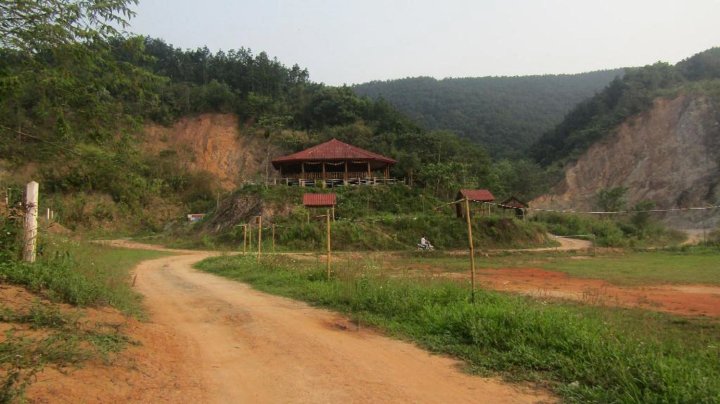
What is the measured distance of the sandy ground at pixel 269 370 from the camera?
448cm

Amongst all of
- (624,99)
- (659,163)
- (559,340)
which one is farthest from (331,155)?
(624,99)

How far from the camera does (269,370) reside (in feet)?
17.6

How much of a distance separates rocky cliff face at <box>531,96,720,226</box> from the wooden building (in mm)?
28117

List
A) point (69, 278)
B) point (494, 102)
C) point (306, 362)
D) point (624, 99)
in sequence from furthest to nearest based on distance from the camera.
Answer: point (494, 102) < point (624, 99) < point (69, 278) < point (306, 362)

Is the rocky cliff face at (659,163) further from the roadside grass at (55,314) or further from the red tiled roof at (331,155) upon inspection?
the roadside grass at (55,314)

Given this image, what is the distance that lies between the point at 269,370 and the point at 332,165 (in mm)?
38376

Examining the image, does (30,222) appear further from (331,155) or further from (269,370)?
(331,155)

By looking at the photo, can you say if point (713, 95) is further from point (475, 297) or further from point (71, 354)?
point (71, 354)

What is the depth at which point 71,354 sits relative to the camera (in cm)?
469

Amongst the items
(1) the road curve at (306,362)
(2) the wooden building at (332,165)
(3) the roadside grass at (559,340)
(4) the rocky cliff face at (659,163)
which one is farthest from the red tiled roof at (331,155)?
(1) the road curve at (306,362)

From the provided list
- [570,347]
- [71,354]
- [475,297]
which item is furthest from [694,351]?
[71,354]

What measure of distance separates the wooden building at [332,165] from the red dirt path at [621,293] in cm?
2690

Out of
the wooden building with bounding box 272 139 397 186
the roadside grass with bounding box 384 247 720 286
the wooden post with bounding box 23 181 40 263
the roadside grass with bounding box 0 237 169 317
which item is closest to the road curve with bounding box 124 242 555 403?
the roadside grass with bounding box 0 237 169 317

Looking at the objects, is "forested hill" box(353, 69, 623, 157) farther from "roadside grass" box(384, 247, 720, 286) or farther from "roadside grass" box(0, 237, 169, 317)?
"roadside grass" box(0, 237, 169, 317)
